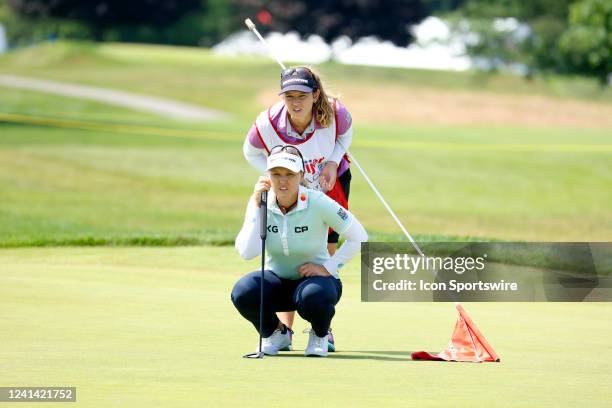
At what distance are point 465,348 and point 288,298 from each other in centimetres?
110

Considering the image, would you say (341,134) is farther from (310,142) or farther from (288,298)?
(288,298)

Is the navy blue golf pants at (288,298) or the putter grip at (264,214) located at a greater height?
the putter grip at (264,214)

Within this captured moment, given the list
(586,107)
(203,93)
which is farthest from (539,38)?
(203,93)

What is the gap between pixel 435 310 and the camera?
10.1 metres

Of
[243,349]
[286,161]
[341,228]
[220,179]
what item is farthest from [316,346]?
[220,179]

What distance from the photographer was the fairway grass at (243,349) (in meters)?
6.20

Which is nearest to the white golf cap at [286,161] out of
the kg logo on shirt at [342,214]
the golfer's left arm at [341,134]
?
the kg logo on shirt at [342,214]

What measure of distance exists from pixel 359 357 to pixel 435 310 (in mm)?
2549

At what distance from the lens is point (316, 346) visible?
7.77 m

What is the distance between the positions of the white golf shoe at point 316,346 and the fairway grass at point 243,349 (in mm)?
146

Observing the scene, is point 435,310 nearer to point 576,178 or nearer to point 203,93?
point 576,178

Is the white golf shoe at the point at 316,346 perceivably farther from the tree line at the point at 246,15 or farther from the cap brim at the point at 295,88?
the tree line at the point at 246,15

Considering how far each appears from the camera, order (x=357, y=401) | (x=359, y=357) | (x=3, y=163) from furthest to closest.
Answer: (x=3, y=163)
(x=359, y=357)
(x=357, y=401)

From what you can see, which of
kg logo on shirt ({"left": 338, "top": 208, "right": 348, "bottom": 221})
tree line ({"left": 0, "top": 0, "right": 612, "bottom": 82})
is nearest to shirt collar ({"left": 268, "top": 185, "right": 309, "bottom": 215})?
kg logo on shirt ({"left": 338, "top": 208, "right": 348, "bottom": 221})
